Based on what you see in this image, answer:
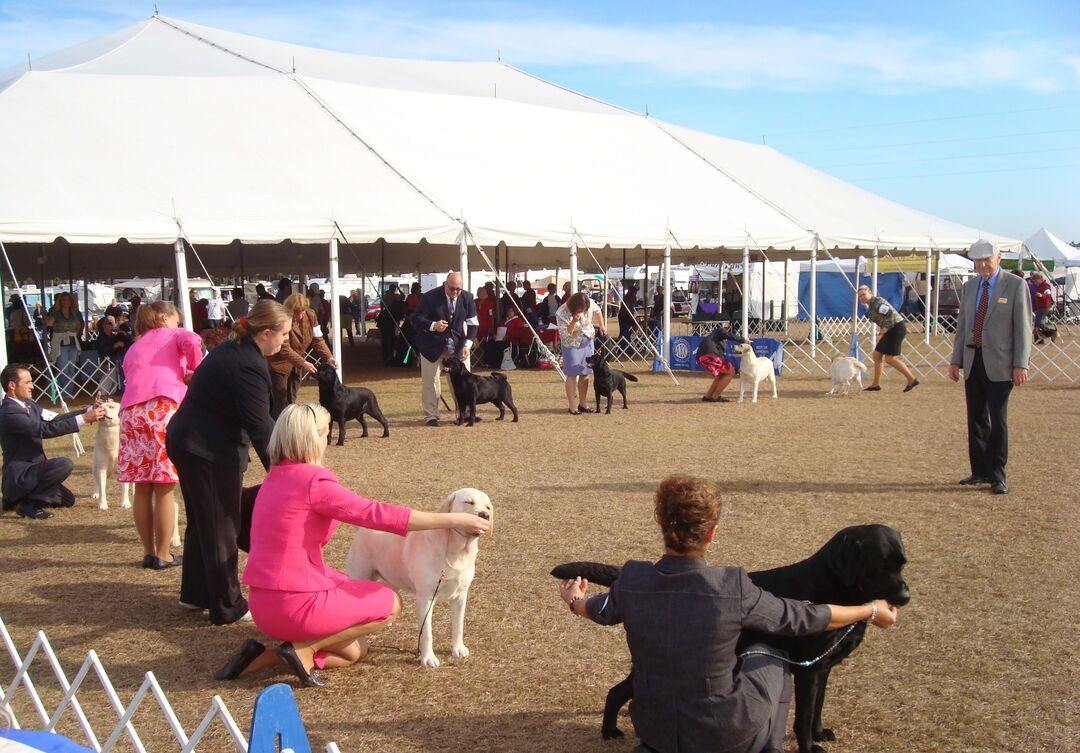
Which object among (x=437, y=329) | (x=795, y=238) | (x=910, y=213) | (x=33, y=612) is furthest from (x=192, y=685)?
(x=910, y=213)

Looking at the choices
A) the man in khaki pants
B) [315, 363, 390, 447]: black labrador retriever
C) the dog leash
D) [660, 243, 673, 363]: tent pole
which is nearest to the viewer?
the dog leash

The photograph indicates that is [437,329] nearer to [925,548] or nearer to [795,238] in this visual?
[925,548]

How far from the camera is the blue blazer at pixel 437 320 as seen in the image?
39.4ft

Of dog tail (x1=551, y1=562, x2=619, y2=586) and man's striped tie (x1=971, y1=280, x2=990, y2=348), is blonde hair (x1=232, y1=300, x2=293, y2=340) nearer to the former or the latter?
dog tail (x1=551, y1=562, x2=619, y2=586)

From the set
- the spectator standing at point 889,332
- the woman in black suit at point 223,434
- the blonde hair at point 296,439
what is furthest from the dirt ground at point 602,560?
the spectator standing at point 889,332

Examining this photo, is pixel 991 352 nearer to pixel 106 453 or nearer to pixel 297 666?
pixel 297 666

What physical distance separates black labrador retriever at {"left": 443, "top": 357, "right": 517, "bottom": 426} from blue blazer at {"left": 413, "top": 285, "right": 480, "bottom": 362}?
0.20 meters

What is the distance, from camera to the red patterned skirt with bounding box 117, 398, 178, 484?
5.85 metres

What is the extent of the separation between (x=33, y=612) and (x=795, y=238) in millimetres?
15395

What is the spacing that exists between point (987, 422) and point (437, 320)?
6.55 m

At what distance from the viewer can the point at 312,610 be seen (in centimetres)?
414

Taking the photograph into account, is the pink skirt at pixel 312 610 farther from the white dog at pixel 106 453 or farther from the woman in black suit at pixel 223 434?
the white dog at pixel 106 453

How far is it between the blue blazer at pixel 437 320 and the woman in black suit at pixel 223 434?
693cm

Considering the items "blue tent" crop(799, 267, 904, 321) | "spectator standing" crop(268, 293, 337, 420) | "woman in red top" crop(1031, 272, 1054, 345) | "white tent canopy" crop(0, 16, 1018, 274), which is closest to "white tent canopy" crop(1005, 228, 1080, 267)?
"blue tent" crop(799, 267, 904, 321)
